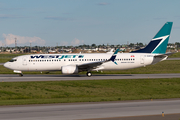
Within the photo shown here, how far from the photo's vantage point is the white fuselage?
1694 inches

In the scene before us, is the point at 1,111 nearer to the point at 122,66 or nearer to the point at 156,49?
the point at 122,66

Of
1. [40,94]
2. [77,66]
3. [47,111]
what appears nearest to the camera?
[47,111]

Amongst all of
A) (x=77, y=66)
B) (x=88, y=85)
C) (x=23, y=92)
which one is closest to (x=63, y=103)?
(x=23, y=92)

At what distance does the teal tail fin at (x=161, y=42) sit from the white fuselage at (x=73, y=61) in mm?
1246

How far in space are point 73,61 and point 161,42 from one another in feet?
50.1

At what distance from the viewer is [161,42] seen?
144 ft

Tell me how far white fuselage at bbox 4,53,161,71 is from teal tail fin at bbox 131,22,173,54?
125 centimetres

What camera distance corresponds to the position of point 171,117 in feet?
49.7

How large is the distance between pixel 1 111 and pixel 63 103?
205 inches

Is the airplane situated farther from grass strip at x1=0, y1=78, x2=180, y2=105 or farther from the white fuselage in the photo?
grass strip at x1=0, y1=78, x2=180, y2=105

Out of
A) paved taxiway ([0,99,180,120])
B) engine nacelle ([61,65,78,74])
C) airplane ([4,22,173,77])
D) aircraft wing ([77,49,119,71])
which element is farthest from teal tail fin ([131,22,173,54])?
paved taxiway ([0,99,180,120])

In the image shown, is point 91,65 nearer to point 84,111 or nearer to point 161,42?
point 161,42

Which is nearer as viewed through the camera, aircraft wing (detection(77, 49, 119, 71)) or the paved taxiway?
the paved taxiway

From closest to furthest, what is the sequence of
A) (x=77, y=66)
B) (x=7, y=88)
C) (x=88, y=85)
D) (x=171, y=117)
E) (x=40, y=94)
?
(x=171, y=117) → (x=40, y=94) → (x=7, y=88) → (x=88, y=85) → (x=77, y=66)
